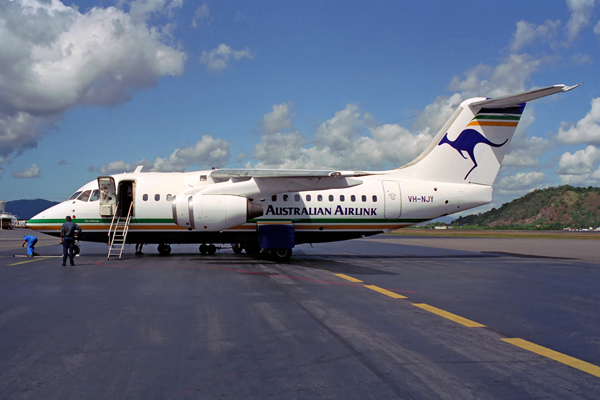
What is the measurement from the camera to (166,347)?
19.9 ft

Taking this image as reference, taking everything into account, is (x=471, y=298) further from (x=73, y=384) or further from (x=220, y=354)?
(x=73, y=384)

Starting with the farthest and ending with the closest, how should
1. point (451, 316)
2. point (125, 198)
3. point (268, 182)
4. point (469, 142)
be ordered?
point (469, 142) < point (125, 198) < point (268, 182) < point (451, 316)

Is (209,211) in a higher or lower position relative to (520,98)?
lower

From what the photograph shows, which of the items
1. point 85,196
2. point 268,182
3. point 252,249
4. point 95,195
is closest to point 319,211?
point 268,182

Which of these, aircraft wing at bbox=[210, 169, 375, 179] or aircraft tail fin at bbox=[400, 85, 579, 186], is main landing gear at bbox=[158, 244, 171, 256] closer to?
aircraft wing at bbox=[210, 169, 375, 179]

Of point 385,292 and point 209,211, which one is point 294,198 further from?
point 385,292

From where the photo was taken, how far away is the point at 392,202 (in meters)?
21.1

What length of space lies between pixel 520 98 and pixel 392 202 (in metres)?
7.62

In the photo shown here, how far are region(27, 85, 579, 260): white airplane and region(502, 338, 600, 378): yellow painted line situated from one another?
11.8m

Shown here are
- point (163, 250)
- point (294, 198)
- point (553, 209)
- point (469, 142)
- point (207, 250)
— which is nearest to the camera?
point (294, 198)

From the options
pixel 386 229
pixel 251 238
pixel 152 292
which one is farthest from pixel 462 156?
pixel 152 292

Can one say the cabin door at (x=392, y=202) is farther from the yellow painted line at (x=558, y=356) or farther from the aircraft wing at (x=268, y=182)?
the yellow painted line at (x=558, y=356)

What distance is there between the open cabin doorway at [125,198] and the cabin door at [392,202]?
1218 centimetres

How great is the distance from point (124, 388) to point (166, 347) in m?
1.50
